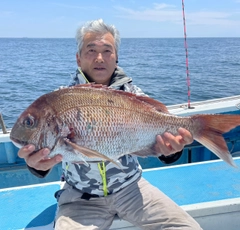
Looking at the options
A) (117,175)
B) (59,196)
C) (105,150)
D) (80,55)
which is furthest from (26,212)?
(80,55)

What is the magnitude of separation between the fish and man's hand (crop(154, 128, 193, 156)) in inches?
1.2

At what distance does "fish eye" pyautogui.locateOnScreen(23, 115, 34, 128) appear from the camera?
1.81m

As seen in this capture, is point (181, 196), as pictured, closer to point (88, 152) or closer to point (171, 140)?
point (171, 140)

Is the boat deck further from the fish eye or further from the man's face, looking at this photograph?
the man's face

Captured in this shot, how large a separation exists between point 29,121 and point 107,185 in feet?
2.86

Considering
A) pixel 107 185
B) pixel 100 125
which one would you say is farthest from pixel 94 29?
pixel 107 185

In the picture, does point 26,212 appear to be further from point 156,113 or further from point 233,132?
point 233,132

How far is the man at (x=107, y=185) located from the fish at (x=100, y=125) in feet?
0.32

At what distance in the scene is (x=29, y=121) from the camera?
182 cm

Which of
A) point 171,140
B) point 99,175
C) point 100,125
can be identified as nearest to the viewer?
point 100,125

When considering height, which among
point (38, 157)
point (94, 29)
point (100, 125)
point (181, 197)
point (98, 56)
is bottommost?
point (181, 197)

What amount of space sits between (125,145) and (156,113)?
1.05 feet

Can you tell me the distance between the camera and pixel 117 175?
2.37 meters

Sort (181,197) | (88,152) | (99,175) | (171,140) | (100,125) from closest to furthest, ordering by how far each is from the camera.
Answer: (88,152), (100,125), (171,140), (99,175), (181,197)
